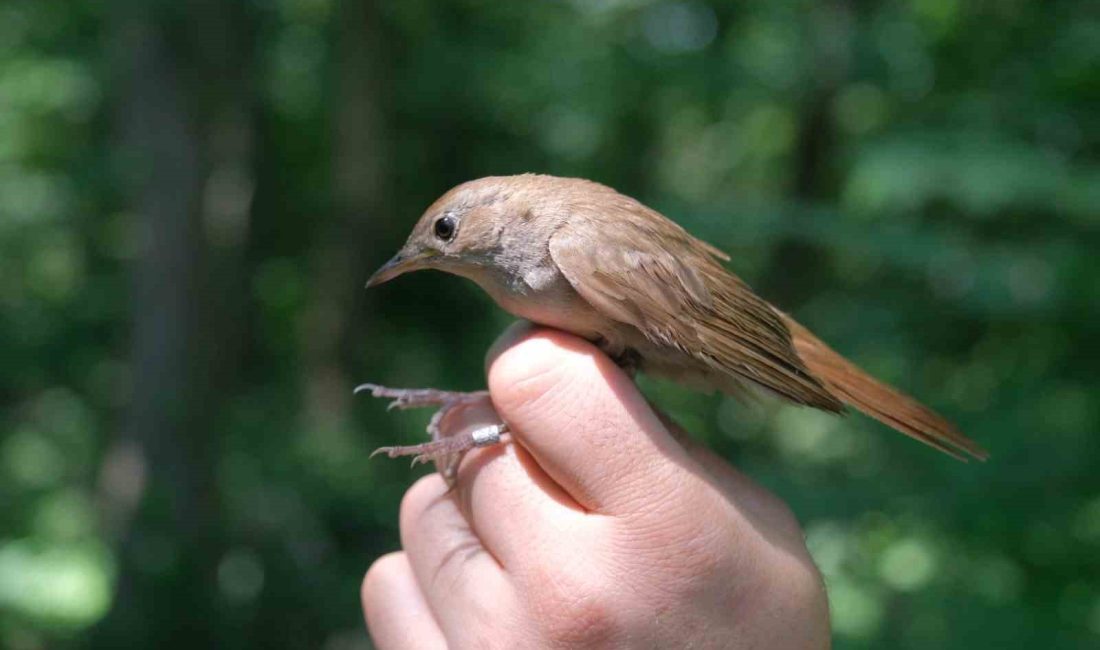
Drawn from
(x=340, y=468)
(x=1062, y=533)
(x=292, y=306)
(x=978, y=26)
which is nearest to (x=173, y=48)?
(x=340, y=468)

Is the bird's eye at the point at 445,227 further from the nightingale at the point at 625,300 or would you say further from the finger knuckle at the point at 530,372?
the finger knuckle at the point at 530,372

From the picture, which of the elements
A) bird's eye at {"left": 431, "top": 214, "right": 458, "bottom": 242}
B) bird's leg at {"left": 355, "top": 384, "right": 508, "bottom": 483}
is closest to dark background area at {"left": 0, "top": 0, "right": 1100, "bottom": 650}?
bird's eye at {"left": 431, "top": 214, "right": 458, "bottom": 242}

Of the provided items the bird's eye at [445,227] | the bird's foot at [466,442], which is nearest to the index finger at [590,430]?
the bird's foot at [466,442]

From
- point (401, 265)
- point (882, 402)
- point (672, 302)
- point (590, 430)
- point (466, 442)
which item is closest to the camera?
point (590, 430)

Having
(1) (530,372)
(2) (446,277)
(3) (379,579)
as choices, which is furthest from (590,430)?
(2) (446,277)

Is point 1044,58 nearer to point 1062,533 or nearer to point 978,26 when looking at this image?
point 978,26

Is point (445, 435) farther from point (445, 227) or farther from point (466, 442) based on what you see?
point (445, 227)

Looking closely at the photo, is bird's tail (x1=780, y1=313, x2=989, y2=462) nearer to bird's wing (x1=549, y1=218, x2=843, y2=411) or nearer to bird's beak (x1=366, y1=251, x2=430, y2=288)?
bird's wing (x1=549, y1=218, x2=843, y2=411)
